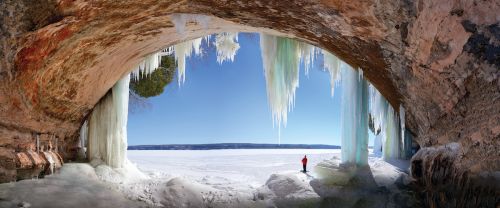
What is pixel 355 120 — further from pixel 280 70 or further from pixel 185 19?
pixel 185 19

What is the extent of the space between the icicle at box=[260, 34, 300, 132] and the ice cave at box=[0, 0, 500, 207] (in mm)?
20

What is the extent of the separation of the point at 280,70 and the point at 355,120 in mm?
1471

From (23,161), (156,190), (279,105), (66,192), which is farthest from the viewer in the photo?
(279,105)

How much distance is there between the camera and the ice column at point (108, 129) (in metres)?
6.54

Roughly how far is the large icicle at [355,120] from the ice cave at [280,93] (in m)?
0.02

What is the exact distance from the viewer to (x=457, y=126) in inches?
125

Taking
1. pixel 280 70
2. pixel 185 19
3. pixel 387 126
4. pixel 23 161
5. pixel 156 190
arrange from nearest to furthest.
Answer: pixel 185 19, pixel 23 161, pixel 156 190, pixel 280 70, pixel 387 126

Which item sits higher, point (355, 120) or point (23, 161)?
point (355, 120)

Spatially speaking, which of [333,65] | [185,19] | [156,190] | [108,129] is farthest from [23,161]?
[333,65]

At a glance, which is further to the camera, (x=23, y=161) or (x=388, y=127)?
(x=388, y=127)

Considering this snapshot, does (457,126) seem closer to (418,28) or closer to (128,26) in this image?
(418,28)

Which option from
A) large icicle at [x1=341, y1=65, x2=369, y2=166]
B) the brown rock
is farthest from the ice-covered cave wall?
the brown rock

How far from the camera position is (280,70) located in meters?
6.34

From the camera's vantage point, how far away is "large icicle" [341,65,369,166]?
6516mm
